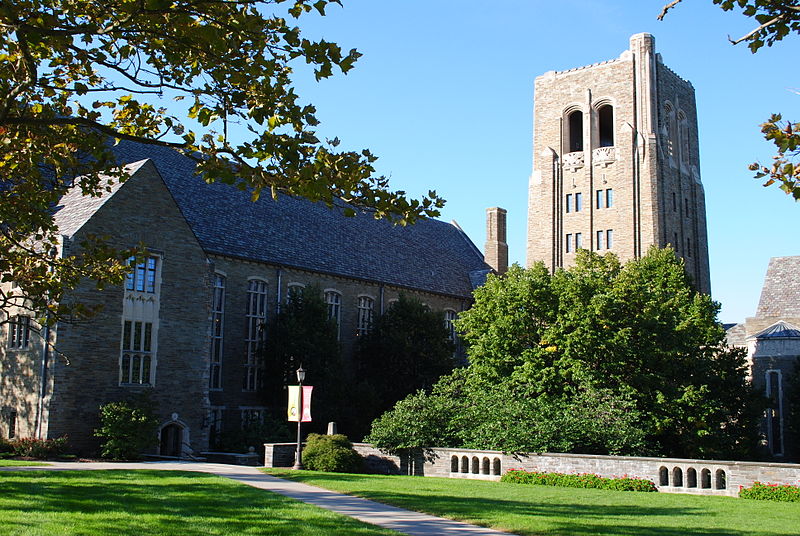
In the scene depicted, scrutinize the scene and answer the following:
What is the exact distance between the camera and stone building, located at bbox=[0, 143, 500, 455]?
29297 mm

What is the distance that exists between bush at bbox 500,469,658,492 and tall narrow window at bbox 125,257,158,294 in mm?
16093

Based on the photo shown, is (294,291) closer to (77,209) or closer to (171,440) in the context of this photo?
(171,440)

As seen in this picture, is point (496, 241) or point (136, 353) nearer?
point (136, 353)

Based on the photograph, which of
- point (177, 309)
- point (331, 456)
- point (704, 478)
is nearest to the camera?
point (704, 478)

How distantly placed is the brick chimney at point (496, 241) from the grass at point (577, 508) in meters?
39.5

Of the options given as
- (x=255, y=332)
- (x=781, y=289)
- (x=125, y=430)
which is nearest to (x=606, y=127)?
(x=781, y=289)

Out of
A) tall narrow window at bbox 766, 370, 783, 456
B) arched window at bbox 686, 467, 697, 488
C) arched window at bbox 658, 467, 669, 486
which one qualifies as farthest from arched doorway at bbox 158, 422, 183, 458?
tall narrow window at bbox 766, 370, 783, 456

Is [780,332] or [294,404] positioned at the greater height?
[780,332]

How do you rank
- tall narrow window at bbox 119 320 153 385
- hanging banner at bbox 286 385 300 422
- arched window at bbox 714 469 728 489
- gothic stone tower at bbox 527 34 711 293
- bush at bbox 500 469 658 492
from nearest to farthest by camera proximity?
arched window at bbox 714 469 728 489
bush at bbox 500 469 658 492
hanging banner at bbox 286 385 300 422
tall narrow window at bbox 119 320 153 385
gothic stone tower at bbox 527 34 711 293

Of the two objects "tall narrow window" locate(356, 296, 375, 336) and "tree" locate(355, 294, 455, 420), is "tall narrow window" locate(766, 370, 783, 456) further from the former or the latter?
"tall narrow window" locate(356, 296, 375, 336)

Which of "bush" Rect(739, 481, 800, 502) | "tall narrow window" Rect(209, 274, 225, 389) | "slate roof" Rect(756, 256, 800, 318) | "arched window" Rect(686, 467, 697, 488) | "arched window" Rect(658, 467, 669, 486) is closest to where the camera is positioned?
"bush" Rect(739, 481, 800, 502)

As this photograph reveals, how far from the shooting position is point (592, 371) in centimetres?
2922

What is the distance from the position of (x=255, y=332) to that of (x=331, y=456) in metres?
14.7

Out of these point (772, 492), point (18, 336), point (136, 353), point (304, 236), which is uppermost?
point (304, 236)
